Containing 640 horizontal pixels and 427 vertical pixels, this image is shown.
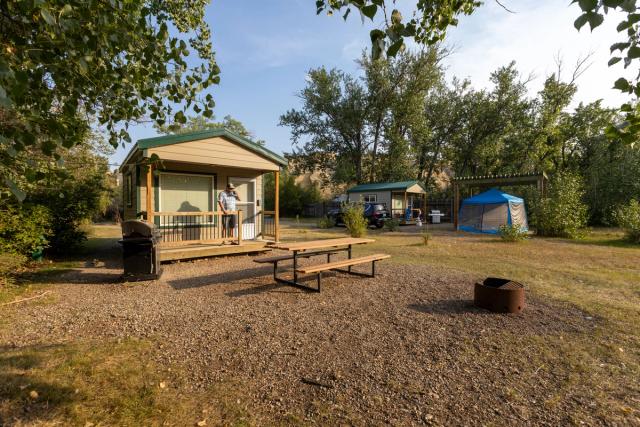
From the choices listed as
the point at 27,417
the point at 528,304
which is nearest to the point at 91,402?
the point at 27,417

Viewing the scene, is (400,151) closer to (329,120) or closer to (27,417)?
(329,120)

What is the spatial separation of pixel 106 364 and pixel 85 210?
26.2 ft

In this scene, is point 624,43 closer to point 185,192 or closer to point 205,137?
point 205,137

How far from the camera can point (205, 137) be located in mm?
8383

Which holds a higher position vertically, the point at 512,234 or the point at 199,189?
the point at 199,189

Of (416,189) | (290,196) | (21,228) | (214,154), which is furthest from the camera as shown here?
(290,196)

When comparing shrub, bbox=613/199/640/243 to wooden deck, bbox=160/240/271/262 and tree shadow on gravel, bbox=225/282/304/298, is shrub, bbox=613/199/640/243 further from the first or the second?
tree shadow on gravel, bbox=225/282/304/298

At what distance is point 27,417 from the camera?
229cm

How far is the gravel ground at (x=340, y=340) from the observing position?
2.61 m

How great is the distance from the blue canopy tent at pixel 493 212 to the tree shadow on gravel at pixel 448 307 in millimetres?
12992

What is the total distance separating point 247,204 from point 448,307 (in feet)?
24.4

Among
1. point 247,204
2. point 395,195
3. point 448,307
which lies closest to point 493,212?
point 395,195

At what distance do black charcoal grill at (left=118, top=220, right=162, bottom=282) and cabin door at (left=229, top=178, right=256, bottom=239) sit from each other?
4.21m

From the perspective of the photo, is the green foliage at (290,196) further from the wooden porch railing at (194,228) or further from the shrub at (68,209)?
the shrub at (68,209)
